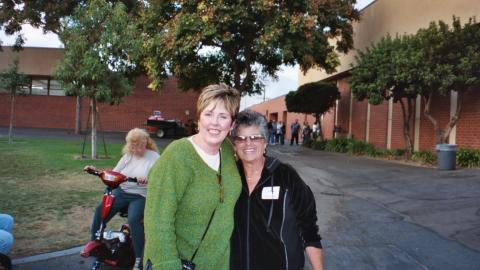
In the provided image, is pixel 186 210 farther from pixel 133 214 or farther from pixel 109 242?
pixel 109 242

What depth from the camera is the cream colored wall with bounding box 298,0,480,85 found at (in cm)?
1695

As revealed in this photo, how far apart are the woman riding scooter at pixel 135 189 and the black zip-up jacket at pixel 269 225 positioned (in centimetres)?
230

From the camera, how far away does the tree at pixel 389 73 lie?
16.3 meters

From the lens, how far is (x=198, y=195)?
213cm

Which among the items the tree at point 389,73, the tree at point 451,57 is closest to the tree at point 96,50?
the tree at point 389,73

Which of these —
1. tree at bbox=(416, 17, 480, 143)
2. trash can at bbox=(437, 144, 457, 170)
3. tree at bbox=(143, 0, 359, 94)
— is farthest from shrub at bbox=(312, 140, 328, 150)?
trash can at bbox=(437, 144, 457, 170)

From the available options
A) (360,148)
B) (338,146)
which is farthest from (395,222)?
(338,146)

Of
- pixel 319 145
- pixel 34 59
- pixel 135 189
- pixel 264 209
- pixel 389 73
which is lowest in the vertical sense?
pixel 135 189

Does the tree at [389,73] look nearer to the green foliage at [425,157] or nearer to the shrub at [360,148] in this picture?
the green foliage at [425,157]

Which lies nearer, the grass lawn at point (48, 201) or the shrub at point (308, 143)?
the grass lawn at point (48, 201)

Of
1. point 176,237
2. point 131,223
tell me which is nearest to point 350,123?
point 131,223

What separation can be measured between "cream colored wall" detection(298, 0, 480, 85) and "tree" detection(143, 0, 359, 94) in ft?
7.64

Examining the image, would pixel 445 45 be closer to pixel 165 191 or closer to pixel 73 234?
pixel 73 234

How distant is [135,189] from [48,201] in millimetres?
3950
